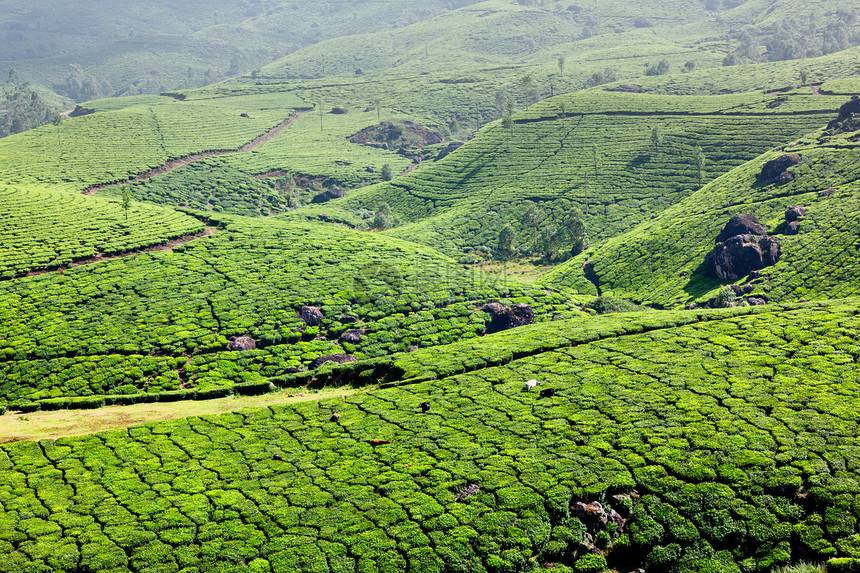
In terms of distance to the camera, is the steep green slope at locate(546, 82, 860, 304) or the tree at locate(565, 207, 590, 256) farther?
the tree at locate(565, 207, 590, 256)

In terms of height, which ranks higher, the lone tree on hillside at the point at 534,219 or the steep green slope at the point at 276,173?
the steep green slope at the point at 276,173

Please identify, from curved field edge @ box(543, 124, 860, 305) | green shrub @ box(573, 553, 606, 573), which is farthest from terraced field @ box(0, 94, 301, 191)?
green shrub @ box(573, 553, 606, 573)

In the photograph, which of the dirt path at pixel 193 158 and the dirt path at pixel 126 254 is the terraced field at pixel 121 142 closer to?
the dirt path at pixel 193 158

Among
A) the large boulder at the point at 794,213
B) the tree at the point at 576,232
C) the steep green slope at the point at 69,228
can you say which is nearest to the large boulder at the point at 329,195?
the steep green slope at the point at 69,228

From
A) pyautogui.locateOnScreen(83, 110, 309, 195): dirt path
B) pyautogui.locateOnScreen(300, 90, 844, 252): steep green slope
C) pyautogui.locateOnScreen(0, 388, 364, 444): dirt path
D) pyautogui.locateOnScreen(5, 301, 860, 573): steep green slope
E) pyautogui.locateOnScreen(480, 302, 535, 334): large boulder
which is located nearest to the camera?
pyautogui.locateOnScreen(5, 301, 860, 573): steep green slope

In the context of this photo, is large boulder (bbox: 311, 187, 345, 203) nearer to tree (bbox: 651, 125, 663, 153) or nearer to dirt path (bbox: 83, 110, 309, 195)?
dirt path (bbox: 83, 110, 309, 195)
